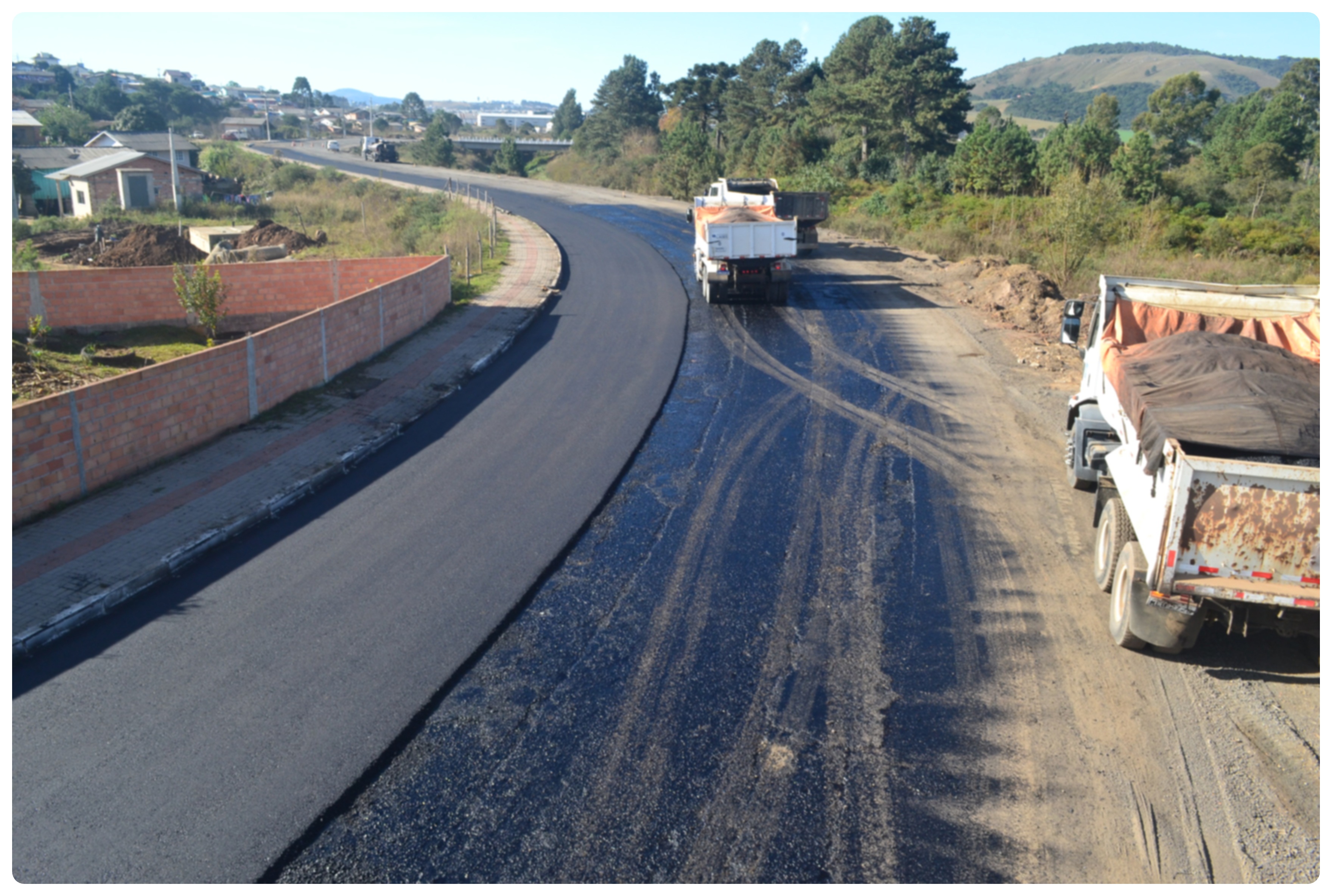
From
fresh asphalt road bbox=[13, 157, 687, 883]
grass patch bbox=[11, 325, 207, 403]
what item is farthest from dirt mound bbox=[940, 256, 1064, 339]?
grass patch bbox=[11, 325, 207, 403]

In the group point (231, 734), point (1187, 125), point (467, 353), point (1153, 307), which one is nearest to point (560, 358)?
point (467, 353)

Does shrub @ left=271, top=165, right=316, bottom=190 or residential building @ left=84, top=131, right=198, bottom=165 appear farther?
residential building @ left=84, top=131, right=198, bottom=165

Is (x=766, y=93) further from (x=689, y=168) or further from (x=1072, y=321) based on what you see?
(x=1072, y=321)

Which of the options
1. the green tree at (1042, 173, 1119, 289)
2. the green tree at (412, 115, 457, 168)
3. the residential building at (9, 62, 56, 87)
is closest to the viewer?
the green tree at (1042, 173, 1119, 289)

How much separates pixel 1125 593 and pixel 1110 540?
3.43 ft

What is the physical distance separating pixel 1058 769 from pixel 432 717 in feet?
14.8

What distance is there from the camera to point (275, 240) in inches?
1395

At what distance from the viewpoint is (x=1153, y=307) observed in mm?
10742

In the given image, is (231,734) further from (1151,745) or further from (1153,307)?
(1153,307)

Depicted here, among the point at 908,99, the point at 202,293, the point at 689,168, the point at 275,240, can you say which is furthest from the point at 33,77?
the point at 202,293

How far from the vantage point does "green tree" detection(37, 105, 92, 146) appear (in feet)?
274

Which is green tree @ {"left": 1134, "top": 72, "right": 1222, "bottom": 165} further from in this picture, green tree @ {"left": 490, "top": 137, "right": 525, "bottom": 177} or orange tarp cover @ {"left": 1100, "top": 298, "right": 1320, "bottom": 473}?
orange tarp cover @ {"left": 1100, "top": 298, "right": 1320, "bottom": 473}

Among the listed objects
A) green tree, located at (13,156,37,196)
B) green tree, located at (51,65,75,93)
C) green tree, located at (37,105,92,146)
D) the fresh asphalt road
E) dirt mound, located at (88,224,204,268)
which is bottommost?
the fresh asphalt road

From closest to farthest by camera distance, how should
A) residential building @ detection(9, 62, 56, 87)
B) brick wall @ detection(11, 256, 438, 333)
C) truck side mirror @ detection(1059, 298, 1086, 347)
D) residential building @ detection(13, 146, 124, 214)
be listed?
truck side mirror @ detection(1059, 298, 1086, 347)
brick wall @ detection(11, 256, 438, 333)
residential building @ detection(13, 146, 124, 214)
residential building @ detection(9, 62, 56, 87)
